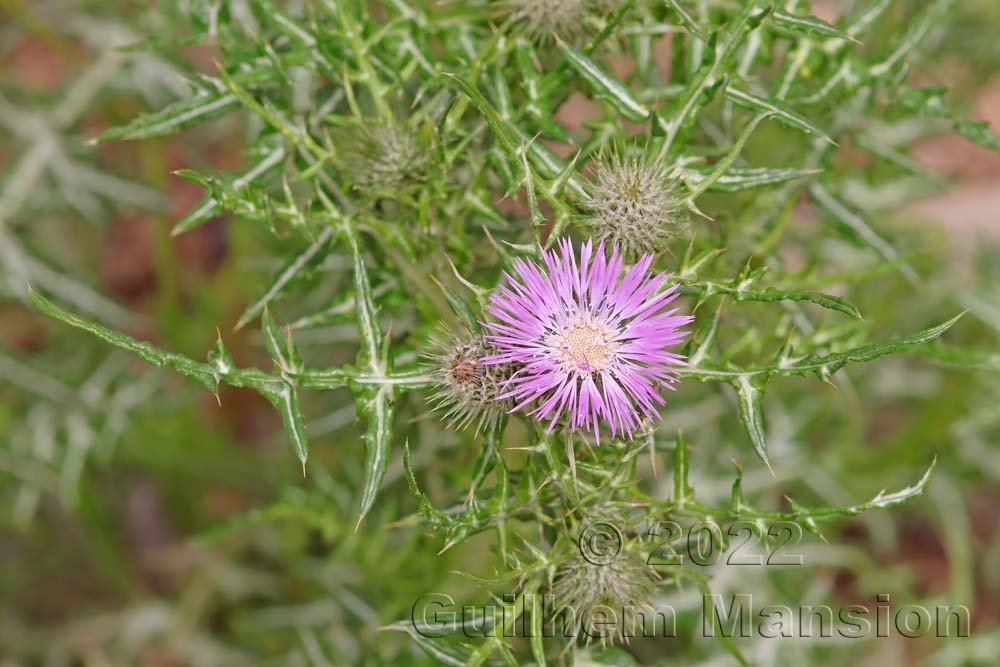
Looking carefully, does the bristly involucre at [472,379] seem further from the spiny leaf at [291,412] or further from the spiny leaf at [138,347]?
the spiny leaf at [138,347]

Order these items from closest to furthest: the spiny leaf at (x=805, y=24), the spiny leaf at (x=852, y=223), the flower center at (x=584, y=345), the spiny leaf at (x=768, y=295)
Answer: the spiny leaf at (x=768, y=295), the flower center at (x=584, y=345), the spiny leaf at (x=805, y=24), the spiny leaf at (x=852, y=223)

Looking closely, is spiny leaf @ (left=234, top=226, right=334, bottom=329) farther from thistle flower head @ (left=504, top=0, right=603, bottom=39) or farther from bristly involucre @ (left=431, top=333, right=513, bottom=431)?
thistle flower head @ (left=504, top=0, right=603, bottom=39)

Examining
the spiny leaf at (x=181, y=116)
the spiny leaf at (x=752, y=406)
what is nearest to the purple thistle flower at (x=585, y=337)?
the spiny leaf at (x=752, y=406)

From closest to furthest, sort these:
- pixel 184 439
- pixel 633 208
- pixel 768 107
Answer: pixel 633 208, pixel 768 107, pixel 184 439

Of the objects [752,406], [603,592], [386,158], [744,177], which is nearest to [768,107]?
[744,177]

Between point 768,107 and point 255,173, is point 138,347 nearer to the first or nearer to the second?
point 255,173

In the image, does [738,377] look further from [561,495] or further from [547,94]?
[547,94]

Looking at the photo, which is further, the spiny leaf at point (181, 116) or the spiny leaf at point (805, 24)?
the spiny leaf at point (181, 116)
